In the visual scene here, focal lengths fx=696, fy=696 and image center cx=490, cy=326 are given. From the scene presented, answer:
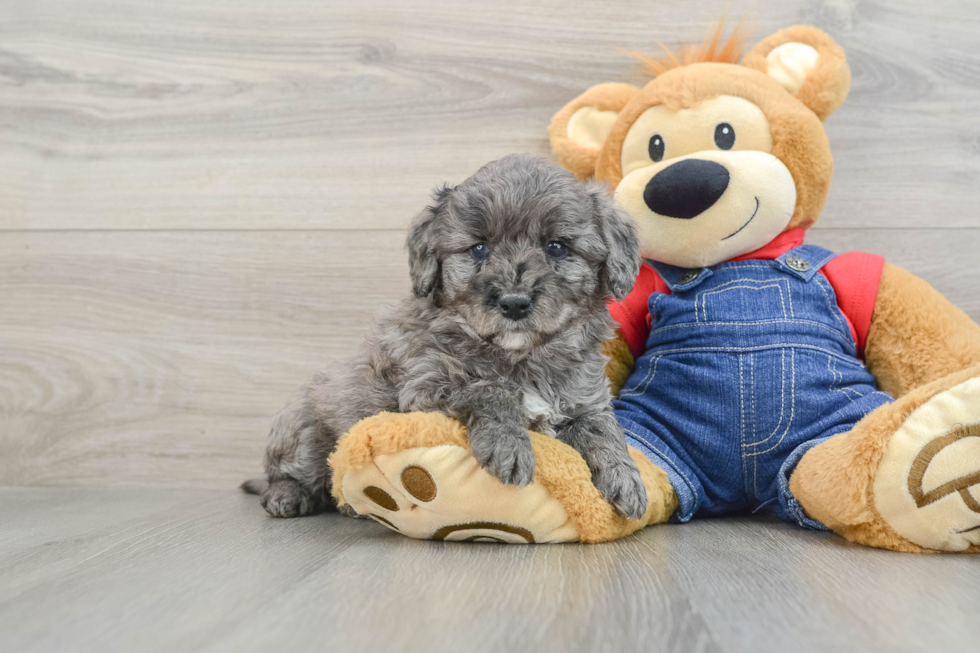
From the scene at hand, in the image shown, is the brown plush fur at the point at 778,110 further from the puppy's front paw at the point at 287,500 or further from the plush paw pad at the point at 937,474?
the puppy's front paw at the point at 287,500

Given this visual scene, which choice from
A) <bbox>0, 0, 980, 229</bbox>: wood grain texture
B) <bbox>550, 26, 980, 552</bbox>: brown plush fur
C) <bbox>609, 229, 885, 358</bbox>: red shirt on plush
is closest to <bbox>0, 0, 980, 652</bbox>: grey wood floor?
<bbox>0, 0, 980, 229</bbox>: wood grain texture

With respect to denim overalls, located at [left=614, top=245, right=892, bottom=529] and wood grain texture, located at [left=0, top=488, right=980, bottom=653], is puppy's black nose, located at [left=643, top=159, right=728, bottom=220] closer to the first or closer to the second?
denim overalls, located at [left=614, top=245, right=892, bottom=529]

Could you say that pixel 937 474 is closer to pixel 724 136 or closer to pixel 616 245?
pixel 616 245

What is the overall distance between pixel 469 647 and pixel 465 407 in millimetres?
545

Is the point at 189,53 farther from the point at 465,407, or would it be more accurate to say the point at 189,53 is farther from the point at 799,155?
the point at 799,155

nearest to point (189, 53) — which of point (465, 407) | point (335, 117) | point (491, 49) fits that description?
point (335, 117)

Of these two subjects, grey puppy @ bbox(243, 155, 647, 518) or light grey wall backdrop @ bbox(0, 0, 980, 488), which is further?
light grey wall backdrop @ bbox(0, 0, 980, 488)

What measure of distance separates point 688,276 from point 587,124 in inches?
19.9

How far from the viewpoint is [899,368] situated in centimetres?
160

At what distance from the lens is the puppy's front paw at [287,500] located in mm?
1664

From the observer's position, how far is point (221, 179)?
212cm

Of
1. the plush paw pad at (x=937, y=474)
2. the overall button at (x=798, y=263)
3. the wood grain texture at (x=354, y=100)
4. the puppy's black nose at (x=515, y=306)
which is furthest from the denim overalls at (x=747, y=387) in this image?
the wood grain texture at (x=354, y=100)

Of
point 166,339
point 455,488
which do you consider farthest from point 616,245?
point 166,339

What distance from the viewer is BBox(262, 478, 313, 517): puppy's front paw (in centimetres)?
166
